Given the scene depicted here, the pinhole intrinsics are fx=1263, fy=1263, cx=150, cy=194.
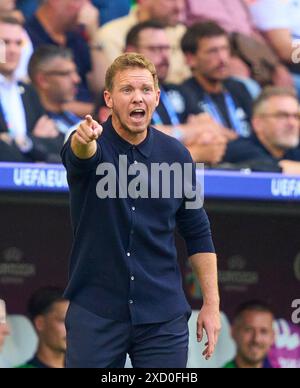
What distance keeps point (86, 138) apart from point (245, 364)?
→ 4.20m

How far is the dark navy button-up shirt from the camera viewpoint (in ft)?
15.4

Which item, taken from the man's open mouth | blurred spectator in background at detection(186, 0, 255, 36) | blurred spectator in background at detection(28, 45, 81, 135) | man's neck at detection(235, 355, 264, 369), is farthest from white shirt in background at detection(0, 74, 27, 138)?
the man's open mouth

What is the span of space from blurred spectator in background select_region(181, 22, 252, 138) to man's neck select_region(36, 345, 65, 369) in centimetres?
184

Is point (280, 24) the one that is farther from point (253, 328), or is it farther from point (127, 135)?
point (127, 135)

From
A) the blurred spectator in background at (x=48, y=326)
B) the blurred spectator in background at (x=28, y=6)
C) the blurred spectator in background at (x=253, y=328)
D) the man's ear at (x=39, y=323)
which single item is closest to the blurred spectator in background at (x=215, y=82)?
the blurred spectator in background at (x=28, y=6)

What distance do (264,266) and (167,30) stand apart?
1.74 m

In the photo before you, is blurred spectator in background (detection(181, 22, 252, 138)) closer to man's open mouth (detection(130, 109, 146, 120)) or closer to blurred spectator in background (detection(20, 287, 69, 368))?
blurred spectator in background (detection(20, 287, 69, 368))

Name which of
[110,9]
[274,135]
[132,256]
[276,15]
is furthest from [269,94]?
[132,256]

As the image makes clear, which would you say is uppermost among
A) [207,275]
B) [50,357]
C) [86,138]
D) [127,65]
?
[127,65]

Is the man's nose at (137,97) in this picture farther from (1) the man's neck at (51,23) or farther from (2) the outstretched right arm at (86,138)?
(1) the man's neck at (51,23)

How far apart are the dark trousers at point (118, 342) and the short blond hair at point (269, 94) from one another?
10.6 ft

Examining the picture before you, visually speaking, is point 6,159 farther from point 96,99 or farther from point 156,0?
point 156,0

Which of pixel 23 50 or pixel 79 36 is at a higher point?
pixel 79 36

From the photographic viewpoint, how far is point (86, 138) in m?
4.44
